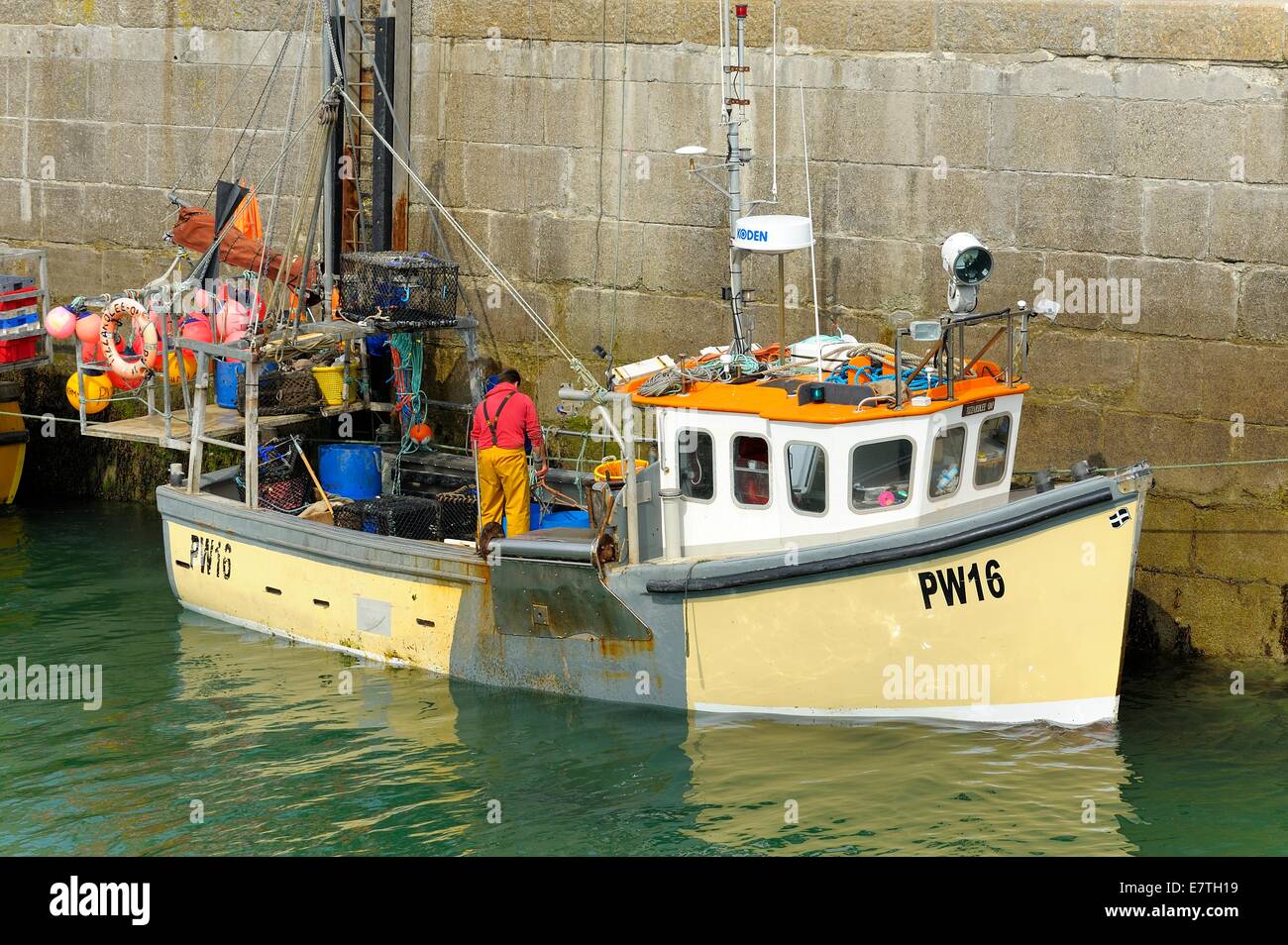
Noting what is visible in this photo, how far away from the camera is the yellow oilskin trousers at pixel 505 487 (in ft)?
38.1

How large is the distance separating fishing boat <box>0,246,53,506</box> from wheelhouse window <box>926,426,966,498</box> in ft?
26.9

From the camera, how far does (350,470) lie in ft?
43.9

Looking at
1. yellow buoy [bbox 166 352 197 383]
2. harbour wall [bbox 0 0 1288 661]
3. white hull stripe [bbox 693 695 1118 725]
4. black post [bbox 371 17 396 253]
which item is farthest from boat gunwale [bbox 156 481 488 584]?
harbour wall [bbox 0 0 1288 661]

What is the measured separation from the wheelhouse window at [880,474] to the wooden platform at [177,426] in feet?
15.1

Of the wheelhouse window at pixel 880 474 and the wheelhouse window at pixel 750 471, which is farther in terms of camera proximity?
the wheelhouse window at pixel 750 471

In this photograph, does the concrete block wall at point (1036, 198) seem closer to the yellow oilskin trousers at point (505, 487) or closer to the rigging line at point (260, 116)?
the rigging line at point (260, 116)

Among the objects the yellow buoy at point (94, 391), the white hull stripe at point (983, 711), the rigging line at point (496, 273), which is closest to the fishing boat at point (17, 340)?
the yellow buoy at point (94, 391)

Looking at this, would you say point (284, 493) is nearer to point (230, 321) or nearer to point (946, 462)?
point (230, 321)

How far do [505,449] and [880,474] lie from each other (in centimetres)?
258

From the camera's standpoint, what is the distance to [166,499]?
12.9 meters
